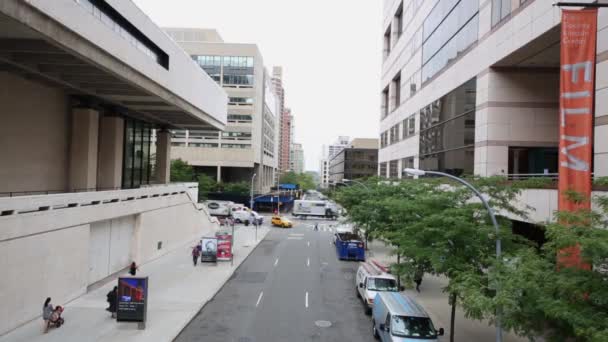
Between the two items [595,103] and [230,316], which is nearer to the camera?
[595,103]

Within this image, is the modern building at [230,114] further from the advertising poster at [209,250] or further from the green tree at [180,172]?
the advertising poster at [209,250]

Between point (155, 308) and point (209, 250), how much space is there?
996 cm

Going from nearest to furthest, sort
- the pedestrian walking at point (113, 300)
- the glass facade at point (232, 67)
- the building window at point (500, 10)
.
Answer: the pedestrian walking at point (113, 300) → the building window at point (500, 10) → the glass facade at point (232, 67)

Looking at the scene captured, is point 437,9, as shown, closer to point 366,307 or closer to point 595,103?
point 595,103

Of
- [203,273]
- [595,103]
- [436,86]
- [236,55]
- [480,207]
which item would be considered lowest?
→ [203,273]

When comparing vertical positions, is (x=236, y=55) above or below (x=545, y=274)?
above

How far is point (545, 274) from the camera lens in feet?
28.8

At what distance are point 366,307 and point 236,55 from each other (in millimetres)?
67855

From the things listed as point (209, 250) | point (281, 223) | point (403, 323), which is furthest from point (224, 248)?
point (281, 223)

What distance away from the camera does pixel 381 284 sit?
19.0 m

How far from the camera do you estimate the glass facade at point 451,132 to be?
24.0 metres

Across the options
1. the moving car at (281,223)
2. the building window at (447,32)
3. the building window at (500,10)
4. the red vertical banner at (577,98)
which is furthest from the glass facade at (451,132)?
the moving car at (281,223)

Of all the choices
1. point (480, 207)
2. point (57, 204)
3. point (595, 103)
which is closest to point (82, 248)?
point (57, 204)

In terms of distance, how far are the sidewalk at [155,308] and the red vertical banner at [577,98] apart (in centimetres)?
1435
